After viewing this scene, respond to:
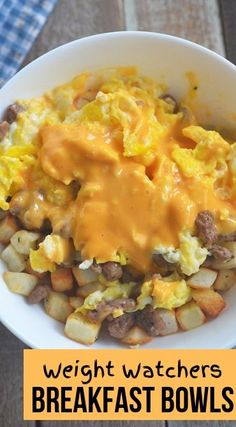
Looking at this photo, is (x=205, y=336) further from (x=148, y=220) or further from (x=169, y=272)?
(x=148, y=220)

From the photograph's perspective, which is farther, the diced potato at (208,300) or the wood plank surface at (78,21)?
the wood plank surface at (78,21)

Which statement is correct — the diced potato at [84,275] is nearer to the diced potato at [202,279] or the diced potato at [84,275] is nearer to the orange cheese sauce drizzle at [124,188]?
the orange cheese sauce drizzle at [124,188]

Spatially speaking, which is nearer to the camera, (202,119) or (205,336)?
(205,336)

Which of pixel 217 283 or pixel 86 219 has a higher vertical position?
pixel 86 219

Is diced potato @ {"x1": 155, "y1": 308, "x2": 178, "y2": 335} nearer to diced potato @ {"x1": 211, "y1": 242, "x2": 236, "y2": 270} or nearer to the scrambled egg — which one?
the scrambled egg

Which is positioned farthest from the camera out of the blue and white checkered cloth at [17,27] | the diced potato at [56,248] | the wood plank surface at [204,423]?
the blue and white checkered cloth at [17,27]

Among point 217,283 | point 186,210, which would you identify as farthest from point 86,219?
point 217,283

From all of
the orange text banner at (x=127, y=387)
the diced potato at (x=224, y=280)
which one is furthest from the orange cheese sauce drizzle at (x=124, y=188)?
the orange text banner at (x=127, y=387)
